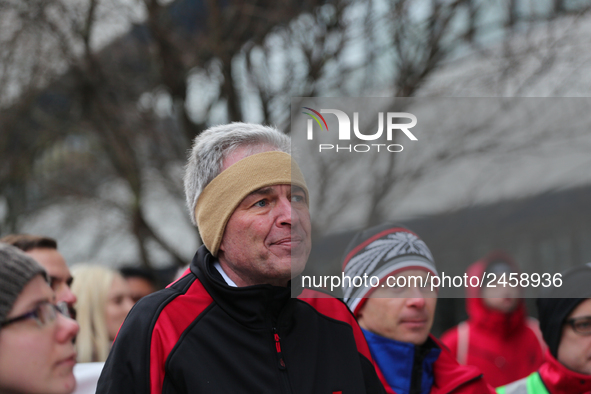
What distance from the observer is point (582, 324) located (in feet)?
7.17

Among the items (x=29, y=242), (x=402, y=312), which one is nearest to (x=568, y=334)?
(x=402, y=312)

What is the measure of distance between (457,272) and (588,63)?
11.1 ft

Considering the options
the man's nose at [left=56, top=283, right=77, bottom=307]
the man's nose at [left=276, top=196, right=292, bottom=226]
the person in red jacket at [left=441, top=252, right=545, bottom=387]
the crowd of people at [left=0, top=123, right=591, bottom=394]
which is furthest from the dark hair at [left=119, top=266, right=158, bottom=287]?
the man's nose at [left=276, top=196, right=292, bottom=226]

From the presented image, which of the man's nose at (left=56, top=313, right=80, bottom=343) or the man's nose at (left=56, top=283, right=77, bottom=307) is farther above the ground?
the man's nose at (left=56, top=283, right=77, bottom=307)

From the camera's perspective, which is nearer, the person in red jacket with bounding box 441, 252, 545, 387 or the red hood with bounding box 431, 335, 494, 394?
the red hood with bounding box 431, 335, 494, 394

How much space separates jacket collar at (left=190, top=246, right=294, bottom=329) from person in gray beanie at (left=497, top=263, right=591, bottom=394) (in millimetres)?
1034

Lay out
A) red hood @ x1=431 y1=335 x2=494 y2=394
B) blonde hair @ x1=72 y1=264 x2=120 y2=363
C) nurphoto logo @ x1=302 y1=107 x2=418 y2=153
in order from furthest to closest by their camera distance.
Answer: blonde hair @ x1=72 y1=264 x2=120 y2=363 → red hood @ x1=431 y1=335 x2=494 y2=394 → nurphoto logo @ x1=302 y1=107 x2=418 y2=153

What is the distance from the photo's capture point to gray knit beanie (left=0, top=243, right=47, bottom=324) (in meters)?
1.53

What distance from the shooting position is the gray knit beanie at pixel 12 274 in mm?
1529

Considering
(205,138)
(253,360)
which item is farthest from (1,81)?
(253,360)

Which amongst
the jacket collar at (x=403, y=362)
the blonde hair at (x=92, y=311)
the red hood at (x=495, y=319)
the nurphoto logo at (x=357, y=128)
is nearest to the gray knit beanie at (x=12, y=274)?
the nurphoto logo at (x=357, y=128)

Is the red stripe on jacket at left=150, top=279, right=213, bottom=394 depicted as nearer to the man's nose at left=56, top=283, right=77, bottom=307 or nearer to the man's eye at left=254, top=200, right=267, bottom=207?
the man's eye at left=254, top=200, right=267, bottom=207

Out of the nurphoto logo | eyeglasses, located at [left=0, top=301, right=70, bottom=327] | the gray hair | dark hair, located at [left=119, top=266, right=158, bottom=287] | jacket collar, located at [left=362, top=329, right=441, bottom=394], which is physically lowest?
jacket collar, located at [left=362, top=329, right=441, bottom=394]

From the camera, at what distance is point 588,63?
4.50 meters
